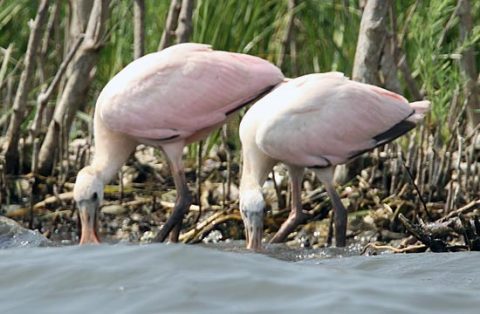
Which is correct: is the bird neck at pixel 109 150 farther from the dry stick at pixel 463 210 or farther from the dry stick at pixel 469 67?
the dry stick at pixel 463 210

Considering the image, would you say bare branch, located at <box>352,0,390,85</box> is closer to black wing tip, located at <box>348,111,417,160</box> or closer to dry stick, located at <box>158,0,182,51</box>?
black wing tip, located at <box>348,111,417,160</box>

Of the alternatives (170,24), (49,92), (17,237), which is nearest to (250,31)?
(170,24)

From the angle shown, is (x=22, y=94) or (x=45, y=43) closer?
(x=22, y=94)

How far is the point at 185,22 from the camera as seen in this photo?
36.7 feet

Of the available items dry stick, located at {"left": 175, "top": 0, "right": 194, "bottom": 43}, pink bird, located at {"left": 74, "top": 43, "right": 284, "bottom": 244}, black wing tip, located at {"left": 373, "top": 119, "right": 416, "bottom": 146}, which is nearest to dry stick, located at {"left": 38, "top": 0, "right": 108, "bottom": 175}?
dry stick, located at {"left": 175, "top": 0, "right": 194, "bottom": 43}

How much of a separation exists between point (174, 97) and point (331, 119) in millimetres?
992

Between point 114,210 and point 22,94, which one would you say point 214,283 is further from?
point 22,94

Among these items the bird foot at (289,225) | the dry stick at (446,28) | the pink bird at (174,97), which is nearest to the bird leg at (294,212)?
the bird foot at (289,225)

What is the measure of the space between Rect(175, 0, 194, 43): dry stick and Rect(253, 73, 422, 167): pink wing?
3.78ft

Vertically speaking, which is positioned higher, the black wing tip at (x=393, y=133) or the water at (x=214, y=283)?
the black wing tip at (x=393, y=133)

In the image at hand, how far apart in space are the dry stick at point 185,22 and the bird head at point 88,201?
4.66 ft

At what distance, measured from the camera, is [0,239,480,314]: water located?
6660 mm

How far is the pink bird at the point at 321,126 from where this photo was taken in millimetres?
9992

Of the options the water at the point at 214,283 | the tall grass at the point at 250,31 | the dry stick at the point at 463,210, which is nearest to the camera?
the water at the point at 214,283
